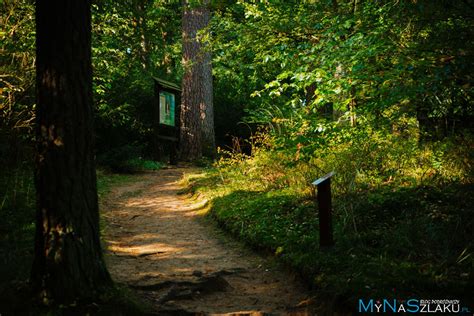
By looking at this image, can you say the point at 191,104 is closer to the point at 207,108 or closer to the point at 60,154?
the point at 207,108

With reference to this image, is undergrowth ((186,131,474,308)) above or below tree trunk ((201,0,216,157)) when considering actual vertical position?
below

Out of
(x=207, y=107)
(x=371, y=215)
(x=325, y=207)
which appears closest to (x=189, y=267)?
(x=325, y=207)

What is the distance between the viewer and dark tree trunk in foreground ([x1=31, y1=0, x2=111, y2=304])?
12.8ft

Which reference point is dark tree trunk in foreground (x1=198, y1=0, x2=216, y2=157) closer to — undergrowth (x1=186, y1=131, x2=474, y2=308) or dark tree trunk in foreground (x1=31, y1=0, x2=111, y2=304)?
undergrowth (x1=186, y1=131, x2=474, y2=308)

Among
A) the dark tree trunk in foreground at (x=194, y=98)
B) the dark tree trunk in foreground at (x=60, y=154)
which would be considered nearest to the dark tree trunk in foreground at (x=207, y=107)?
the dark tree trunk in foreground at (x=194, y=98)

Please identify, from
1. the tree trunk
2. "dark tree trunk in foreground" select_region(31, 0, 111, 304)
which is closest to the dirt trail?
"dark tree trunk in foreground" select_region(31, 0, 111, 304)

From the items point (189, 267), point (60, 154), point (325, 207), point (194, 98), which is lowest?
point (189, 267)

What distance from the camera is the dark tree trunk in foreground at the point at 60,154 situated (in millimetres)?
3893

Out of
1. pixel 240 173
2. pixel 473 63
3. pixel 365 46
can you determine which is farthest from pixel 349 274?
pixel 240 173
